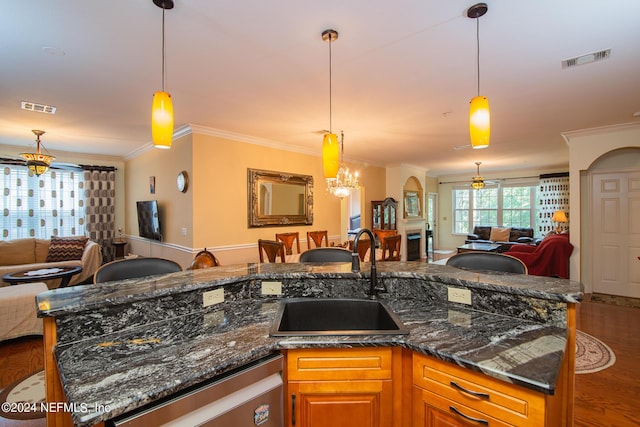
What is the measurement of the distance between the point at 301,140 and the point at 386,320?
3957mm

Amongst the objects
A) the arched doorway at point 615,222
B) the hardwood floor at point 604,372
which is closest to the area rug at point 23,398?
the hardwood floor at point 604,372

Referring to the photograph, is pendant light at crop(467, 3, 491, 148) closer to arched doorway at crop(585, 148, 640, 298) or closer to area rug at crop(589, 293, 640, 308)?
arched doorway at crop(585, 148, 640, 298)

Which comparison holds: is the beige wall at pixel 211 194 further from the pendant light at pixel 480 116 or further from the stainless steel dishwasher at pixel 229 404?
the pendant light at pixel 480 116

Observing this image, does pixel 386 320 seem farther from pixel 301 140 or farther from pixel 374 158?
pixel 374 158

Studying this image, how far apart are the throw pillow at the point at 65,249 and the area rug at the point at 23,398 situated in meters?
3.65

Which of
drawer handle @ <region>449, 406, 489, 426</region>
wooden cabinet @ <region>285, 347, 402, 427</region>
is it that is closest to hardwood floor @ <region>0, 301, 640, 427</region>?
drawer handle @ <region>449, 406, 489, 426</region>

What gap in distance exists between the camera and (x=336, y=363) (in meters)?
1.22

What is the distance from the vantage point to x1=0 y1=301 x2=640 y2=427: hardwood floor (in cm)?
202

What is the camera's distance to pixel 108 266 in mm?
1900

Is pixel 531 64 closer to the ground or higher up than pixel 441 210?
higher up

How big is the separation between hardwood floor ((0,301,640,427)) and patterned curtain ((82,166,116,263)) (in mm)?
3663

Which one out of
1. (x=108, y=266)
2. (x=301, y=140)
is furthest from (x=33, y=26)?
(x=301, y=140)

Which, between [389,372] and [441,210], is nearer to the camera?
[389,372]

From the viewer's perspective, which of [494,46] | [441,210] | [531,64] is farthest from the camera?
[441,210]
